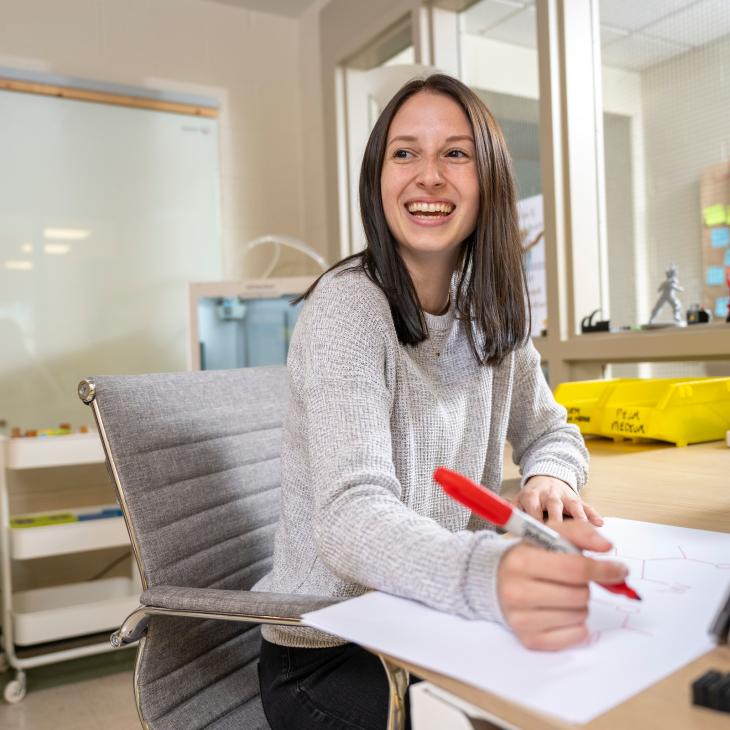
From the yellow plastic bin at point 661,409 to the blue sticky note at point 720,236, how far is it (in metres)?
0.55

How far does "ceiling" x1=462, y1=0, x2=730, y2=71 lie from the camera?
1.90 m

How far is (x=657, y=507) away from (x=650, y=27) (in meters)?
1.62

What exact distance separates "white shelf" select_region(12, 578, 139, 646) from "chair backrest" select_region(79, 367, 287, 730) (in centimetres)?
129

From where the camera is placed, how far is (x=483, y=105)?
99 cm

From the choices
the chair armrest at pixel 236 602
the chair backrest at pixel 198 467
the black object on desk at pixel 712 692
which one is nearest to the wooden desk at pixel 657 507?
the black object on desk at pixel 712 692

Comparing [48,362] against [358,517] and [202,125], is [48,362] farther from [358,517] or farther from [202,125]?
[358,517]

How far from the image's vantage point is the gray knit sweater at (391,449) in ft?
1.97

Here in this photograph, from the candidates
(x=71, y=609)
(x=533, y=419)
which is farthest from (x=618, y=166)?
(x=71, y=609)

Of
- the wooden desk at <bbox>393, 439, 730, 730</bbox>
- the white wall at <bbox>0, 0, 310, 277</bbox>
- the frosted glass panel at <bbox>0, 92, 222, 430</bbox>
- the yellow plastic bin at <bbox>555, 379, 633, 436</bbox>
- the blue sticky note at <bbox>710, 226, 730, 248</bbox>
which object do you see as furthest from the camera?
the white wall at <bbox>0, 0, 310, 277</bbox>

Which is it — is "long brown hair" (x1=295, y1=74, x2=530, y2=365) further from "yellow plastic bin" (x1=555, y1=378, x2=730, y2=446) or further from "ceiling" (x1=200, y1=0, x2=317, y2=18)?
"ceiling" (x1=200, y1=0, x2=317, y2=18)

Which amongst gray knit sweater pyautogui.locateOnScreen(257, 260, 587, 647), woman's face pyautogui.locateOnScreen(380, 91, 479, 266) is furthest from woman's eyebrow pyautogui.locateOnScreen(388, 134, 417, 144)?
gray knit sweater pyautogui.locateOnScreen(257, 260, 587, 647)

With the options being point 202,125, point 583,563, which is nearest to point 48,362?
point 202,125

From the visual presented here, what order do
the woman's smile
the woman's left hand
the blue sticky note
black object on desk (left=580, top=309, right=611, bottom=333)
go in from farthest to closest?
black object on desk (left=580, top=309, right=611, bottom=333) → the blue sticky note → the woman's smile → the woman's left hand

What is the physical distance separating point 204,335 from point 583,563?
2.34 meters
